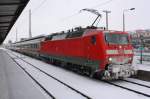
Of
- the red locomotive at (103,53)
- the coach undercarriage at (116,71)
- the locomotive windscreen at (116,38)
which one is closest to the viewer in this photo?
the coach undercarriage at (116,71)

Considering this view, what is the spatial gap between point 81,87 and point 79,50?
4.43m

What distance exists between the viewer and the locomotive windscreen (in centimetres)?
1473

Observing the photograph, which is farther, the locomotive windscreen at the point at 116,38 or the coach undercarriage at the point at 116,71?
the locomotive windscreen at the point at 116,38

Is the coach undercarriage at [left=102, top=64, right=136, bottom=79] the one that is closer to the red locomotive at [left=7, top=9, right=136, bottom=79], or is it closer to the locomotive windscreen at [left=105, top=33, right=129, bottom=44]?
the red locomotive at [left=7, top=9, right=136, bottom=79]

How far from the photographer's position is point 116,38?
15.0 m

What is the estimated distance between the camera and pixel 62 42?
70.1 ft

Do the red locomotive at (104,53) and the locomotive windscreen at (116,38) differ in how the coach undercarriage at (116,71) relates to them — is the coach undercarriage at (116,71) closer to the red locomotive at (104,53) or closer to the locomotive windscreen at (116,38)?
the red locomotive at (104,53)

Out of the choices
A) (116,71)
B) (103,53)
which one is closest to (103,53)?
(103,53)

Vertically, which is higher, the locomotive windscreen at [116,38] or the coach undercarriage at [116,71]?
the locomotive windscreen at [116,38]

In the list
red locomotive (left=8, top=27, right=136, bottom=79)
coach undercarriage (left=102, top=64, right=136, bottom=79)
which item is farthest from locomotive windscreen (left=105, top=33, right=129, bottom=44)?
coach undercarriage (left=102, top=64, right=136, bottom=79)

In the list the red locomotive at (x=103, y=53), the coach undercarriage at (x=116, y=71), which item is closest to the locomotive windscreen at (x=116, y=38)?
the red locomotive at (x=103, y=53)

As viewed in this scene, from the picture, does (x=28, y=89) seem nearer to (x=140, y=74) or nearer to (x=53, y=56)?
(x=140, y=74)

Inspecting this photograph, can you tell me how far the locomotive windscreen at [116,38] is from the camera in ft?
48.3

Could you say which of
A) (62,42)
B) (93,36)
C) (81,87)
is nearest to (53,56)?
(62,42)
